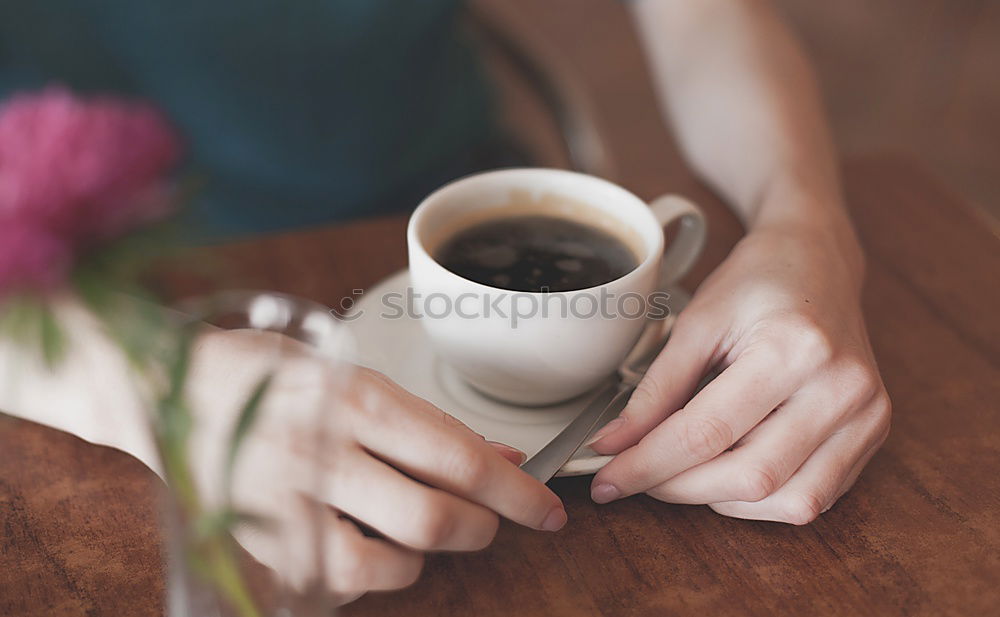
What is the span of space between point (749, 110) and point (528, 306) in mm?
442

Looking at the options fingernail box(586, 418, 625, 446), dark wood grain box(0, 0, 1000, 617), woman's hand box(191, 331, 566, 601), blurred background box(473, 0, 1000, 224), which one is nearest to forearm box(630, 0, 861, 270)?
dark wood grain box(0, 0, 1000, 617)

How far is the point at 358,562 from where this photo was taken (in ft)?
1.47

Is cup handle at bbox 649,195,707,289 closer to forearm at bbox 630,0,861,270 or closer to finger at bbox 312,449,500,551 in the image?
forearm at bbox 630,0,861,270

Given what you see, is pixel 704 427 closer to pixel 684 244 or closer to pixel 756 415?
pixel 756 415

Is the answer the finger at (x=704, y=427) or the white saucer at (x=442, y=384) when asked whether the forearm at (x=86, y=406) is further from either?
the finger at (x=704, y=427)

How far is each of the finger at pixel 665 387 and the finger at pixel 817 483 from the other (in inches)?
2.5

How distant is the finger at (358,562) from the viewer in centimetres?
45

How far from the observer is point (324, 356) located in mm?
360

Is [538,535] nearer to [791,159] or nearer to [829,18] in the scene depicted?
[791,159]

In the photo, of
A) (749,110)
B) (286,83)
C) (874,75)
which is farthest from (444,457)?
(874,75)

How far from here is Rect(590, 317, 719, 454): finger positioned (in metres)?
0.55

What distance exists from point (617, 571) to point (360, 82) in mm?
719

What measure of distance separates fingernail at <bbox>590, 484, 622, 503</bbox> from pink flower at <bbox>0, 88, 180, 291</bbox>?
0.33 meters

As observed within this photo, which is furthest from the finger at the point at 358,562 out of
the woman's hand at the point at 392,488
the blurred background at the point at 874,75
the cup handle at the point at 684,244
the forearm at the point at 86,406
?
the blurred background at the point at 874,75
